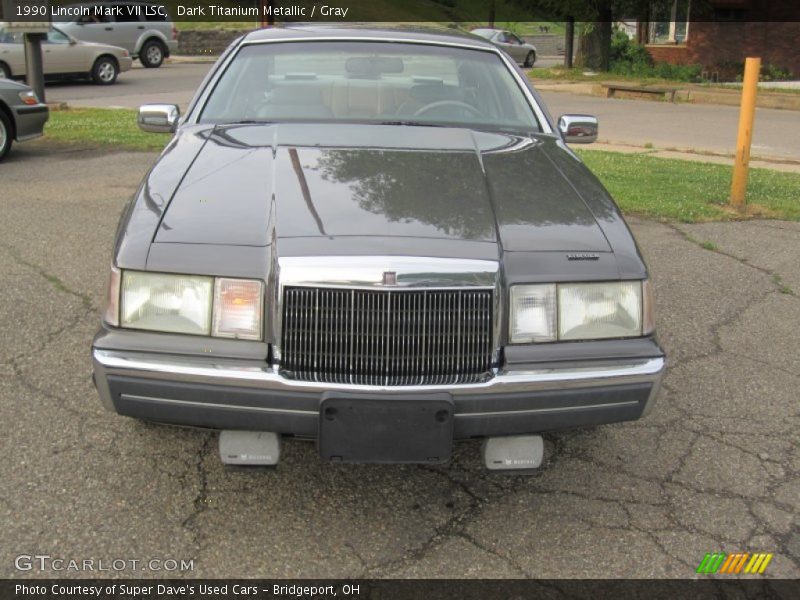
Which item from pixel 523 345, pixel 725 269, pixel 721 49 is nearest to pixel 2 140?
pixel 725 269

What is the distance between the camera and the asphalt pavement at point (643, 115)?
12719 mm

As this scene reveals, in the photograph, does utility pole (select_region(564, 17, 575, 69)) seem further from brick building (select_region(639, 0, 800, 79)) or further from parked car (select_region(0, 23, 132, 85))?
parked car (select_region(0, 23, 132, 85))

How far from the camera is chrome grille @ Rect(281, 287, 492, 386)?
2.78 metres

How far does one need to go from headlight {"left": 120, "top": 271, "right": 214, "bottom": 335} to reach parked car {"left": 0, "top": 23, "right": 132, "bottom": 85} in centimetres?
1746

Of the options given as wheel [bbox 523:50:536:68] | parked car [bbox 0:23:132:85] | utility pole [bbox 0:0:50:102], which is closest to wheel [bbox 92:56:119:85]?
parked car [bbox 0:23:132:85]

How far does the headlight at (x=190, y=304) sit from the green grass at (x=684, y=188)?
5691 mm

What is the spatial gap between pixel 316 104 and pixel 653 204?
4721mm

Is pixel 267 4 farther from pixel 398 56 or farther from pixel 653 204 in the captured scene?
pixel 398 56

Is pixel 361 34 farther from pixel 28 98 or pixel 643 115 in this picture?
pixel 643 115

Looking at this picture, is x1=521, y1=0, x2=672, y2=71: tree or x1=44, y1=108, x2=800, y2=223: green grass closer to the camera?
x1=44, y1=108, x2=800, y2=223: green grass

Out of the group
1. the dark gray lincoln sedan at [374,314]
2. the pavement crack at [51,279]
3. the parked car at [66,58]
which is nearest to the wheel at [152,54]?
the parked car at [66,58]

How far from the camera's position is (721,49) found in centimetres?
2711

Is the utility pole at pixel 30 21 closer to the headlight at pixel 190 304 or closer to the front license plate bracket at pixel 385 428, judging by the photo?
the headlight at pixel 190 304

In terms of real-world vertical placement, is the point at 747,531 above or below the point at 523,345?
below
